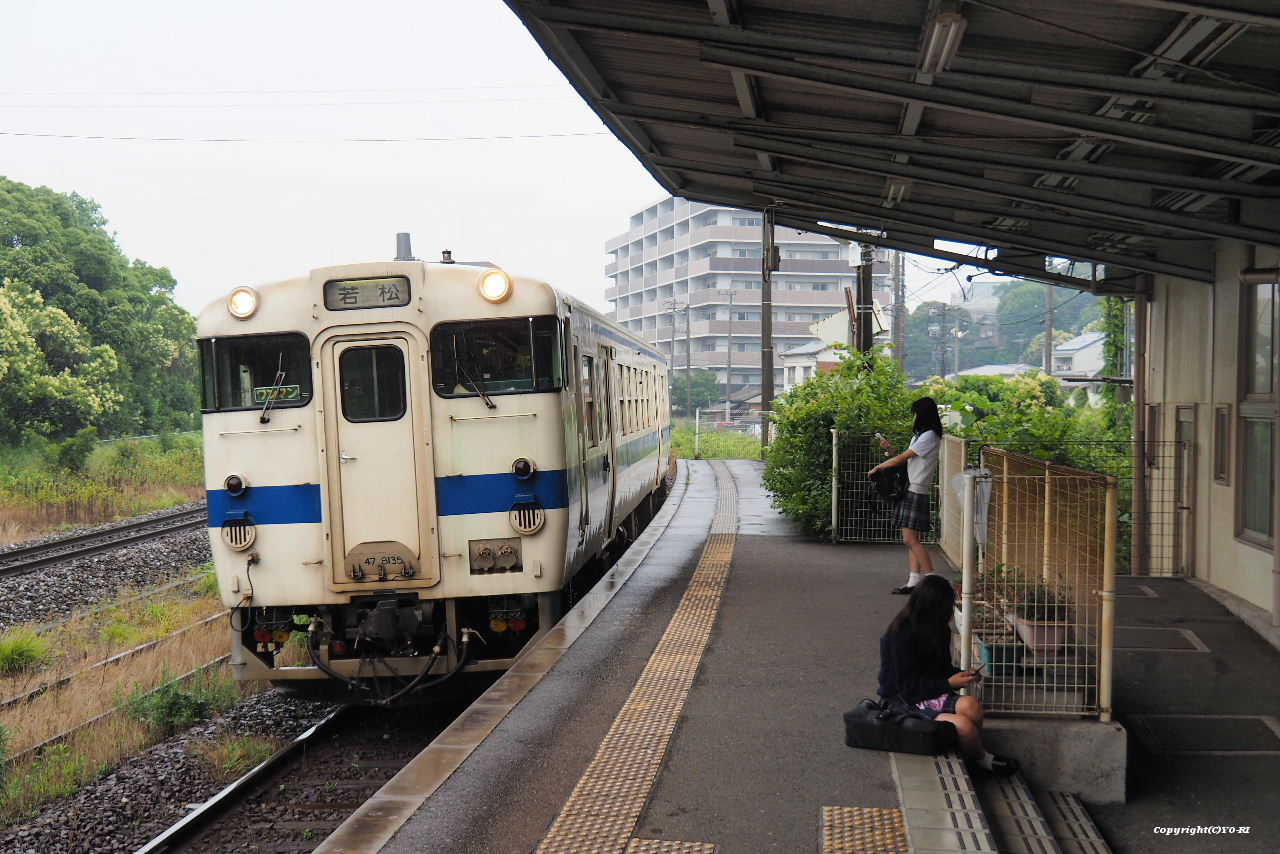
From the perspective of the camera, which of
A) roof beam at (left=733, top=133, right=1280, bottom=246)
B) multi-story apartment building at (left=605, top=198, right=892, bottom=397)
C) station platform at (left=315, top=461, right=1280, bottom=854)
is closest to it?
station platform at (left=315, top=461, right=1280, bottom=854)

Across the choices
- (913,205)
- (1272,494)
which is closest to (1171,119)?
(1272,494)

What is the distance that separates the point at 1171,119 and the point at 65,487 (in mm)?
21888

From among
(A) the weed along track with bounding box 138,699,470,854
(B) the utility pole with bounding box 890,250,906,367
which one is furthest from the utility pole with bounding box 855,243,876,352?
(A) the weed along track with bounding box 138,699,470,854

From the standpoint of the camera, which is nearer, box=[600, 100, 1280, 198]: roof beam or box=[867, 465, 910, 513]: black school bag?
box=[600, 100, 1280, 198]: roof beam

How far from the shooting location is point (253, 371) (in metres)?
7.40

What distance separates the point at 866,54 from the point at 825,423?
24.1 feet

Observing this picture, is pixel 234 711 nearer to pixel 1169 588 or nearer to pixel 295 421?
pixel 295 421

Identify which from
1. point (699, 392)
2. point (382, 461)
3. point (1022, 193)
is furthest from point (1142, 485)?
point (699, 392)

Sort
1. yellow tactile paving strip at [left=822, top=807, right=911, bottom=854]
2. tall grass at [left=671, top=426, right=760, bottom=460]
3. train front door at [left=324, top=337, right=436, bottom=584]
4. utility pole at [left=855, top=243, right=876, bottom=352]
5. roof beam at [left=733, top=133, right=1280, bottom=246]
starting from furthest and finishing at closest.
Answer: tall grass at [left=671, top=426, right=760, bottom=460], utility pole at [left=855, top=243, right=876, bottom=352], train front door at [left=324, top=337, right=436, bottom=584], roof beam at [left=733, top=133, right=1280, bottom=246], yellow tactile paving strip at [left=822, top=807, right=911, bottom=854]

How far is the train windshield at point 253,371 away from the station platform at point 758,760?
2.45m

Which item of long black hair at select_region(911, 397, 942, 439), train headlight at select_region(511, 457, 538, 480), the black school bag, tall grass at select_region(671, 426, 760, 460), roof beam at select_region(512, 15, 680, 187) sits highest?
roof beam at select_region(512, 15, 680, 187)

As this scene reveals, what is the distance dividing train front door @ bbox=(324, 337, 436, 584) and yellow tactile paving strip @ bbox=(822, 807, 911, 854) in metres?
3.57

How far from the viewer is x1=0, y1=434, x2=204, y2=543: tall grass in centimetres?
2000

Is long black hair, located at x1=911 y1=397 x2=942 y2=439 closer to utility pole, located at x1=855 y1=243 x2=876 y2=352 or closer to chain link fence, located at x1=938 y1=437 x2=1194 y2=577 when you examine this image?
chain link fence, located at x1=938 y1=437 x2=1194 y2=577
